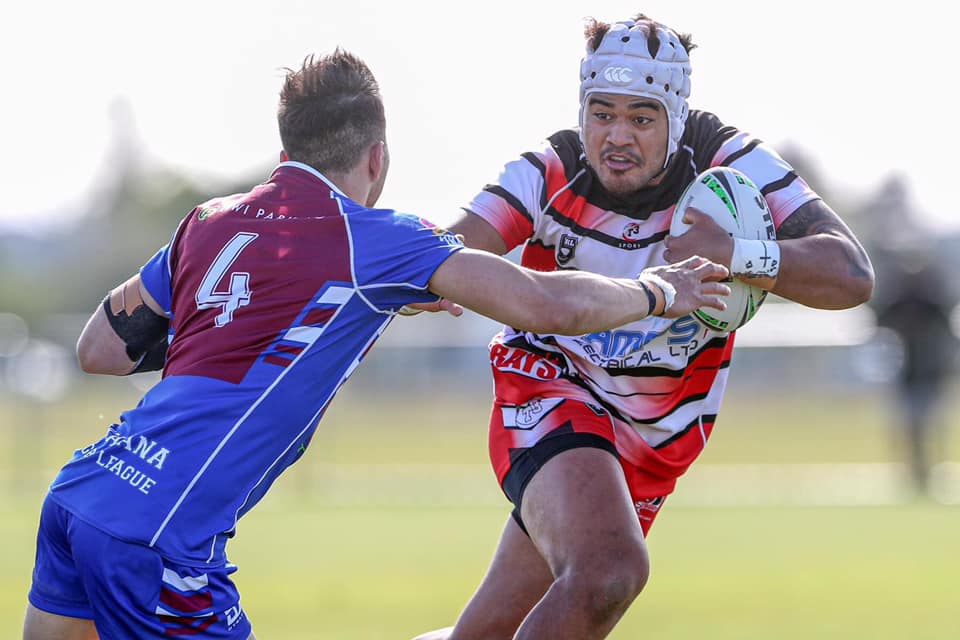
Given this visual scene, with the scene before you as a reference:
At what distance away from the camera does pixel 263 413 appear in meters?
4.52

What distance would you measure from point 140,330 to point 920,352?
46.2 feet

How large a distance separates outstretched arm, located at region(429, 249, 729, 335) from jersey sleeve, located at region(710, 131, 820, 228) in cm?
95

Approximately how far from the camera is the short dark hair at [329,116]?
4.78 m

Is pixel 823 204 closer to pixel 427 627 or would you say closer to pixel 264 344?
pixel 264 344

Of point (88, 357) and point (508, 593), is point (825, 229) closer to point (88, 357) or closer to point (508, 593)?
point (508, 593)

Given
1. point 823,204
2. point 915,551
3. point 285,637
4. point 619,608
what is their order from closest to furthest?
point 619,608 < point 823,204 < point 285,637 < point 915,551

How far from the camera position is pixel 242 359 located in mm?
4523

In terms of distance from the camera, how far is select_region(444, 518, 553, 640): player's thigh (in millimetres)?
5727

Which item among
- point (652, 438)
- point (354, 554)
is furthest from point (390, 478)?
point (652, 438)

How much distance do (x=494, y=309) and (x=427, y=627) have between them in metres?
4.41

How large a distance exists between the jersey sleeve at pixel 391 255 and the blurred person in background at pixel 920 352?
1391 cm

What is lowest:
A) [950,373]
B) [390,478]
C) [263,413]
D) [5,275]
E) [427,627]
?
[5,275]

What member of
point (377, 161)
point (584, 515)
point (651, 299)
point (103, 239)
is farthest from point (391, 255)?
point (103, 239)

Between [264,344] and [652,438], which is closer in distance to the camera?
[264,344]
